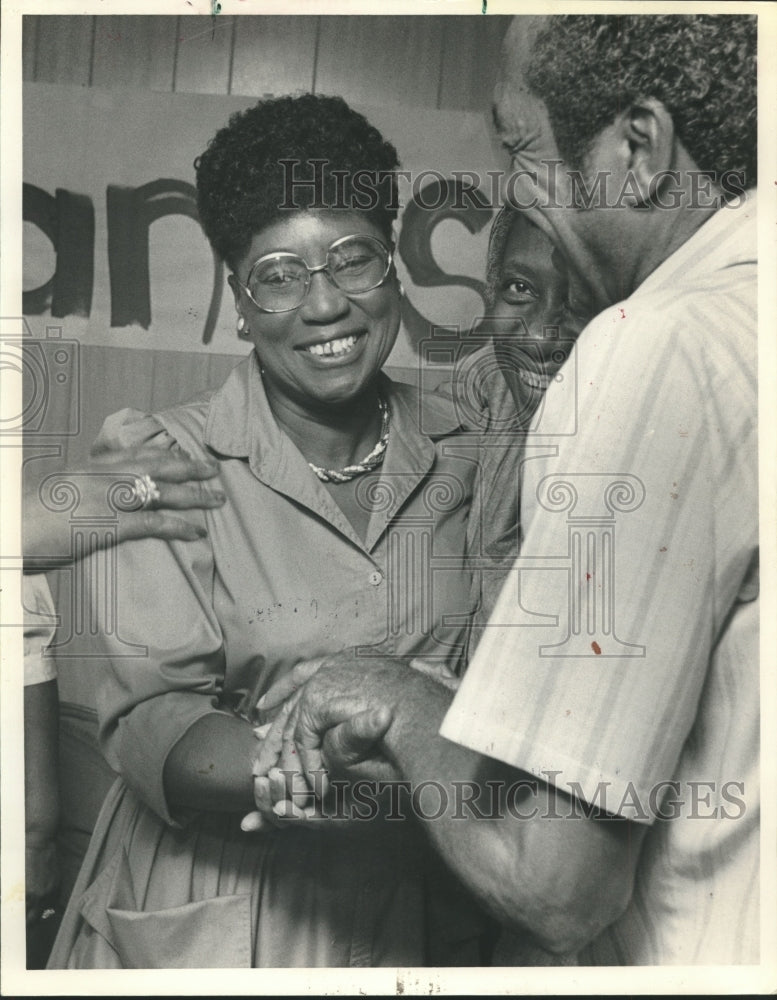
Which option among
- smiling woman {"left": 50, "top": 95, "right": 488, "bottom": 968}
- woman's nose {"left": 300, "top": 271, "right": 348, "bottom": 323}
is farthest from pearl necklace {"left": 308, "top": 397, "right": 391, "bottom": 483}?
woman's nose {"left": 300, "top": 271, "right": 348, "bottom": 323}

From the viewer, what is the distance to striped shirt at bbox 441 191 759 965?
5.57ft

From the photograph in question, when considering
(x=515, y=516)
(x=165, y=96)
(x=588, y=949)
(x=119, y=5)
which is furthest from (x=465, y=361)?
(x=588, y=949)

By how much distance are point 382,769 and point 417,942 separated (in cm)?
30

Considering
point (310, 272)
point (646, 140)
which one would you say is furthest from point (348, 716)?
point (646, 140)

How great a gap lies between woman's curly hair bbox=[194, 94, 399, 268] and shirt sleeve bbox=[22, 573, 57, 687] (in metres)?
0.60

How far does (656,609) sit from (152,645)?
76cm

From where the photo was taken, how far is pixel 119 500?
76.1 inches

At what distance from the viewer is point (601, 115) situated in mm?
1854

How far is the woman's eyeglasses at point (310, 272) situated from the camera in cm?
191

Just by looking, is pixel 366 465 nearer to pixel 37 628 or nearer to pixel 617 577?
pixel 617 577

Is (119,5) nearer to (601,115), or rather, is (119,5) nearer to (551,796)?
(601,115)

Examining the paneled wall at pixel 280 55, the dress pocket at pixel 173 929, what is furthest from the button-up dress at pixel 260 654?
the paneled wall at pixel 280 55

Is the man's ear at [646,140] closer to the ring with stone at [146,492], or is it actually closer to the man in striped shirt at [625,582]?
the man in striped shirt at [625,582]

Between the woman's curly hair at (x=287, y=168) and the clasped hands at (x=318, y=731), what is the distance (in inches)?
26.3
